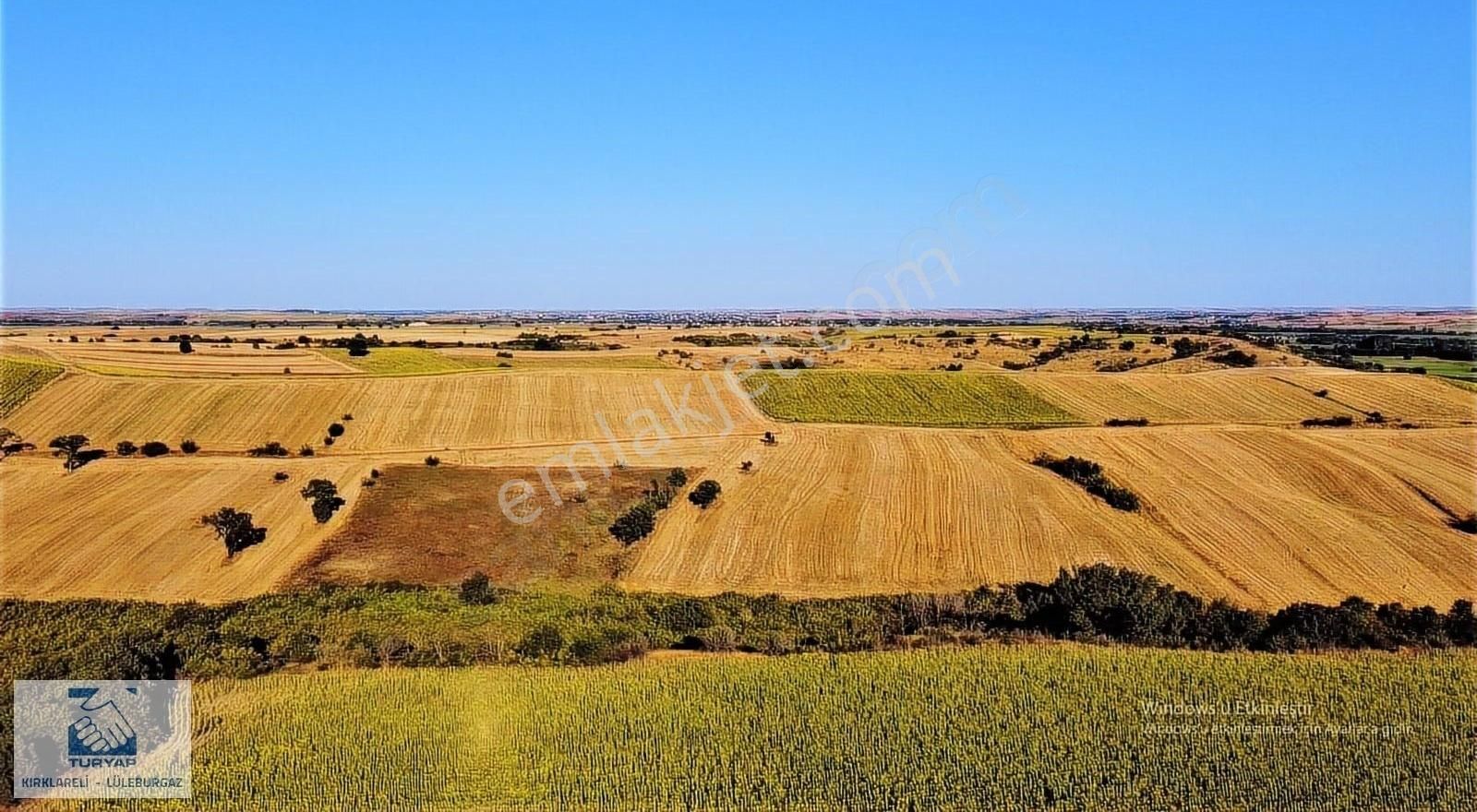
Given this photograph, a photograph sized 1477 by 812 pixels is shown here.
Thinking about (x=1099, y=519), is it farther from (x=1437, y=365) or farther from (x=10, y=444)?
(x=1437, y=365)

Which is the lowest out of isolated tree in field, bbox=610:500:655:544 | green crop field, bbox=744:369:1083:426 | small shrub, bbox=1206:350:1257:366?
isolated tree in field, bbox=610:500:655:544

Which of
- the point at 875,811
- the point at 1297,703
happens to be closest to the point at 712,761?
the point at 875,811

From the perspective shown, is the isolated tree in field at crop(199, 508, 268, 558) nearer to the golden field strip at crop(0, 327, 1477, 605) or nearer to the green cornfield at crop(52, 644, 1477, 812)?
the golden field strip at crop(0, 327, 1477, 605)

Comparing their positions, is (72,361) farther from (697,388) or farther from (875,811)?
(875,811)

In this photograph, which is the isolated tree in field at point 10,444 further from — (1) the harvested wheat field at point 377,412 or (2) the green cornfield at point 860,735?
(2) the green cornfield at point 860,735

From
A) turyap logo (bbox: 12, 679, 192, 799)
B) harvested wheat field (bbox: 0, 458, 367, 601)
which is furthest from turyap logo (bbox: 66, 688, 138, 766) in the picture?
harvested wheat field (bbox: 0, 458, 367, 601)

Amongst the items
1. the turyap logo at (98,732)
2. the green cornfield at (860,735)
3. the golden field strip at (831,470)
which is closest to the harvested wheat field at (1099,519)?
the golden field strip at (831,470)
